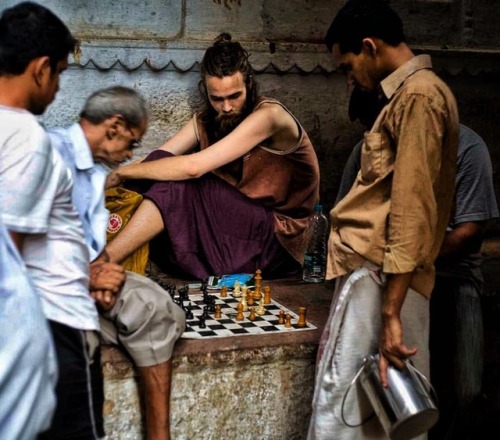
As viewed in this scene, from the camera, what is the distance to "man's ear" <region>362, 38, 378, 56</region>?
2809 mm

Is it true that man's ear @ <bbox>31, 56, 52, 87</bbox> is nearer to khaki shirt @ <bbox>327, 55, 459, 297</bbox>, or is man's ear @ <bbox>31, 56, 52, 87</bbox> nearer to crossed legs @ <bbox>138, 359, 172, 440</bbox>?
khaki shirt @ <bbox>327, 55, 459, 297</bbox>

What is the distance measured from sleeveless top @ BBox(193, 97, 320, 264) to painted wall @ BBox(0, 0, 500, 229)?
91 cm

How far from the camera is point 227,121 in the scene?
4.90m

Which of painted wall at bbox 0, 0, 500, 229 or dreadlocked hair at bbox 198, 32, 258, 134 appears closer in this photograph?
dreadlocked hair at bbox 198, 32, 258, 134

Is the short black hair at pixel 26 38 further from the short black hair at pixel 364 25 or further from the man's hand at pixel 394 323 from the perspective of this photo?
the man's hand at pixel 394 323

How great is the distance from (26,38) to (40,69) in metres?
0.10

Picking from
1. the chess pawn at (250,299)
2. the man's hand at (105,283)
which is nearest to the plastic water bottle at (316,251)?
the chess pawn at (250,299)

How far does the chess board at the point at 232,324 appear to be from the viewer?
369 centimetres

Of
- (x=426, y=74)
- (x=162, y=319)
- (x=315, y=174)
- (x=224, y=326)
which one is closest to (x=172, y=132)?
(x=315, y=174)

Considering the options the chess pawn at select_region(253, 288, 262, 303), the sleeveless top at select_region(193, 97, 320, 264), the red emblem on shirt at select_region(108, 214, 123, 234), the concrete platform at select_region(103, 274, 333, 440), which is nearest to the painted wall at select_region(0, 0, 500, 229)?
the sleeveless top at select_region(193, 97, 320, 264)

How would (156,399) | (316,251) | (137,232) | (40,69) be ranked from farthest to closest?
(316,251)
(137,232)
(156,399)
(40,69)

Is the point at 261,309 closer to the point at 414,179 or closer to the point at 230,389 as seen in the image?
the point at 230,389

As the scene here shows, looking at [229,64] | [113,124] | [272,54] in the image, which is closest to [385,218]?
[113,124]

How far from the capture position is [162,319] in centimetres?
319
